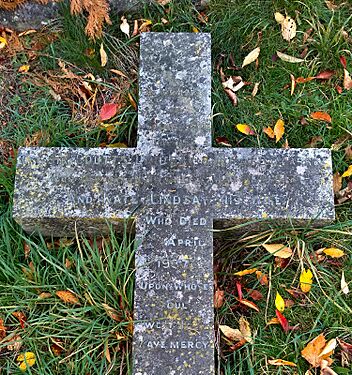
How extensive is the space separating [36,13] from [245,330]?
2.45 meters

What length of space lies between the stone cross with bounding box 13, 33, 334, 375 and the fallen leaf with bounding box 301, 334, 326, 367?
1.71 feet

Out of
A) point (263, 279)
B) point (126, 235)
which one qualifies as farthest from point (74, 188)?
point (263, 279)

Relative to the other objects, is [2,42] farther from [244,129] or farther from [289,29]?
[289,29]

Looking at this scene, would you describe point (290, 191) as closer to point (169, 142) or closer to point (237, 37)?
point (169, 142)

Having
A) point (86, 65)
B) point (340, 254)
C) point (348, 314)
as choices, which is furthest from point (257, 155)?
point (86, 65)

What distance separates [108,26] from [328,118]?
1566mm

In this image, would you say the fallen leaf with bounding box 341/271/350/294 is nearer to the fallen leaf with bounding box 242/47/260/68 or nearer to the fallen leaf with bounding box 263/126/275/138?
the fallen leaf with bounding box 263/126/275/138

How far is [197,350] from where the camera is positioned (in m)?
2.68

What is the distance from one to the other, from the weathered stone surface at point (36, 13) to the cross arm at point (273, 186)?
4.27 ft

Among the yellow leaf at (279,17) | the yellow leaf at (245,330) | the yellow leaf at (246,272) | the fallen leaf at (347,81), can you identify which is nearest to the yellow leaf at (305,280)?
the yellow leaf at (246,272)

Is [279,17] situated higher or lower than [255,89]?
higher

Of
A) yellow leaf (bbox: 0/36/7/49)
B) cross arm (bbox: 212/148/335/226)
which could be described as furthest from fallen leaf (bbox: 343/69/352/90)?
yellow leaf (bbox: 0/36/7/49)

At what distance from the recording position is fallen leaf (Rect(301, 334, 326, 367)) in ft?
9.11

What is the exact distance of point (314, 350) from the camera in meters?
2.78
